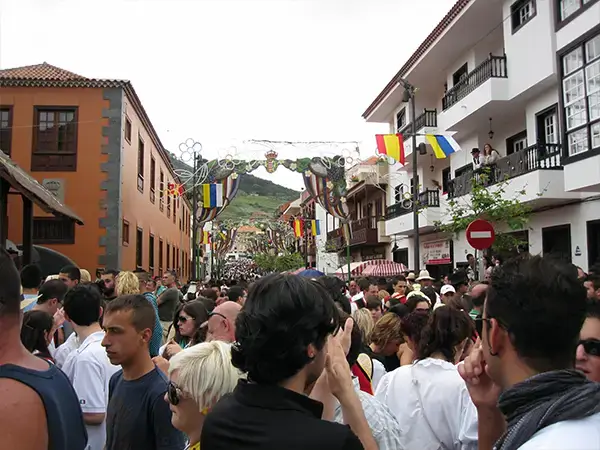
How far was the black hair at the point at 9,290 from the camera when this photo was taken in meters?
2.39

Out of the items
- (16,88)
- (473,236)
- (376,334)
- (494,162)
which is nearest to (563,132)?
(494,162)

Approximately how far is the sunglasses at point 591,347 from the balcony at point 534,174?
534 inches

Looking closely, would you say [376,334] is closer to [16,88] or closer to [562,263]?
[562,263]

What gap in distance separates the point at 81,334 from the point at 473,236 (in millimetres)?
8001

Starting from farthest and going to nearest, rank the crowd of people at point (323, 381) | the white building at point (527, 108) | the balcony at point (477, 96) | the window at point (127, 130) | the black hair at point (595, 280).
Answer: the window at point (127, 130) < the balcony at point (477, 96) < the white building at point (527, 108) < the black hair at point (595, 280) < the crowd of people at point (323, 381)

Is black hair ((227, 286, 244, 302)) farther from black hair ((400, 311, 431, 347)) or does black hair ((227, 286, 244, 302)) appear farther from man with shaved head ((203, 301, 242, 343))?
black hair ((400, 311, 431, 347))

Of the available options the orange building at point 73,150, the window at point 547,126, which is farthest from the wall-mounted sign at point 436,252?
the orange building at point 73,150

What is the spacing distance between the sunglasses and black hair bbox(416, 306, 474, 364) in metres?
1.04

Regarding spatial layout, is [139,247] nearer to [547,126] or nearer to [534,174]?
[534,174]

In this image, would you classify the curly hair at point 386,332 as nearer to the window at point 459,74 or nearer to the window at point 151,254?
the window at point 459,74

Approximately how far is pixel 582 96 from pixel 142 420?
555 inches

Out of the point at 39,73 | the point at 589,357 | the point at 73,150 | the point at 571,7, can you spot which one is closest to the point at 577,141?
the point at 571,7

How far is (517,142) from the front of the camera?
65.0 feet

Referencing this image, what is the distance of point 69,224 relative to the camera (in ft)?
66.6
